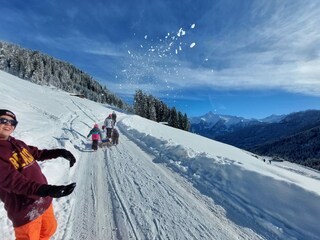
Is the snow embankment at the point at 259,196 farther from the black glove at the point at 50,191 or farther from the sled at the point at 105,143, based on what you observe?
the sled at the point at 105,143

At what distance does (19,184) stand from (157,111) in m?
86.7

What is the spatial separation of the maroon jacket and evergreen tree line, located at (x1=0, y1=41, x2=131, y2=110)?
10365 cm

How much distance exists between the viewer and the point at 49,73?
147 meters

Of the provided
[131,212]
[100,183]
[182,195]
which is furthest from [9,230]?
[182,195]

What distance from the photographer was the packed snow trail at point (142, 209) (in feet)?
19.4

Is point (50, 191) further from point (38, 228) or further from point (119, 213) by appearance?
point (119, 213)

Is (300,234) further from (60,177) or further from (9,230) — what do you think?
(60,177)

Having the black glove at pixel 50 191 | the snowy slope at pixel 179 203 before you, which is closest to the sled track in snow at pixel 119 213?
the snowy slope at pixel 179 203

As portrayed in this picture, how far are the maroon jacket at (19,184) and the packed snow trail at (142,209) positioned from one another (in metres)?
2.16

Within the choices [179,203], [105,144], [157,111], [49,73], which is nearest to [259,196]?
[179,203]

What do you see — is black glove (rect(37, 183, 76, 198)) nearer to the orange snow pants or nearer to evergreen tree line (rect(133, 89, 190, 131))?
the orange snow pants

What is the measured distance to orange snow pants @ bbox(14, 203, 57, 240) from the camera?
366 centimetres

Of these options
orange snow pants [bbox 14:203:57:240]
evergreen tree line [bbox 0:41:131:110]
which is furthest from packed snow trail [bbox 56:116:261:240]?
evergreen tree line [bbox 0:41:131:110]

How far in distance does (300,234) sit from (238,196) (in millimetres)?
2491
